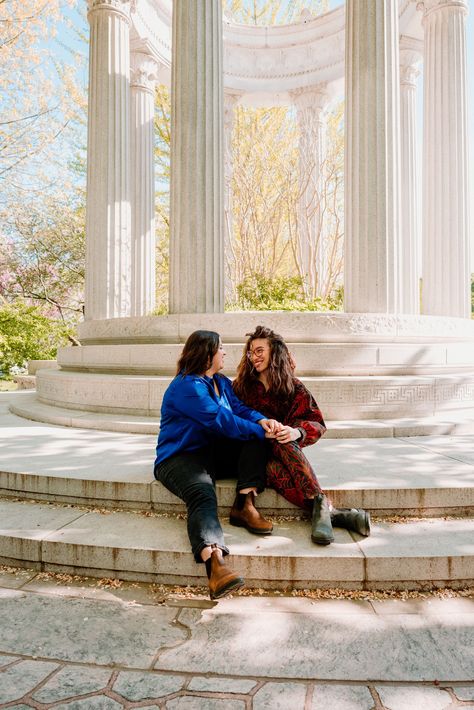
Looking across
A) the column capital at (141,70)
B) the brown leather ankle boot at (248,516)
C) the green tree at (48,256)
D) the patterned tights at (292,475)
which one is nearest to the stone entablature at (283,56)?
the column capital at (141,70)

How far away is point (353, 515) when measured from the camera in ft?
12.4

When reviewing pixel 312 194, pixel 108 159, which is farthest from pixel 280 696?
pixel 312 194

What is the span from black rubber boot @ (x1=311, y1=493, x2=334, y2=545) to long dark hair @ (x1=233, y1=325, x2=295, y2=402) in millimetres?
1010

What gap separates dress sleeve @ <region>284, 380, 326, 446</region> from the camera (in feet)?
14.0

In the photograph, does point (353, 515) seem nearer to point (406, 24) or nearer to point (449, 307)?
point (449, 307)

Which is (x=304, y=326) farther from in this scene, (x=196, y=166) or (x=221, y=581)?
(x=221, y=581)

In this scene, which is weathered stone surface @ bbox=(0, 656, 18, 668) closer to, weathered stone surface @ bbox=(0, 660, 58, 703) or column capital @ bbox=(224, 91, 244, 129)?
weathered stone surface @ bbox=(0, 660, 58, 703)

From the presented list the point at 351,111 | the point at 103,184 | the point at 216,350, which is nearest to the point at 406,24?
the point at 351,111

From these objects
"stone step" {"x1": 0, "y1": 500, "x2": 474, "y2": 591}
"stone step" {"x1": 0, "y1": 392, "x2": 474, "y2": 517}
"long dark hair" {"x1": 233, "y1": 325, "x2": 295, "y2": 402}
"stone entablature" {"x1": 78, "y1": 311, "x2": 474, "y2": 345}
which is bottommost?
"stone step" {"x1": 0, "y1": 500, "x2": 474, "y2": 591}

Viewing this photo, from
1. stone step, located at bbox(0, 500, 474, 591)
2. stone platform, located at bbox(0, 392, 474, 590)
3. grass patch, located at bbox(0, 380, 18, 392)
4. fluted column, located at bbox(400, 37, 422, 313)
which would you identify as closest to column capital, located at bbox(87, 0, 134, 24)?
fluted column, located at bbox(400, 37, 422, 313)

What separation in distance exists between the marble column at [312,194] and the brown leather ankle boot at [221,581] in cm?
1331

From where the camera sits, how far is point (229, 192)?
18.0m

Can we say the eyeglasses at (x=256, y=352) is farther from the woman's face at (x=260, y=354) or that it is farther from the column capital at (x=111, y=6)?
the column capital at (x=111, y=6)

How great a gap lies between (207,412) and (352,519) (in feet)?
4.61
